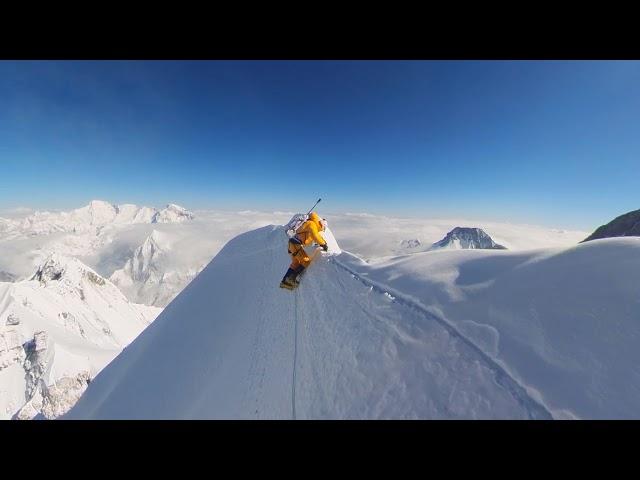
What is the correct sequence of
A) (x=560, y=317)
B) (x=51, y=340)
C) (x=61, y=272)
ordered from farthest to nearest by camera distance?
1. (x=61, y=272)
2. (x=51, y=340)
3. (x=560, y=317)

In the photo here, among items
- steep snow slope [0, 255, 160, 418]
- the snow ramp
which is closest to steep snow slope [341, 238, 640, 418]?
the snow ramp

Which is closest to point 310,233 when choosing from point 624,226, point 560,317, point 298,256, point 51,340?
point 298,256

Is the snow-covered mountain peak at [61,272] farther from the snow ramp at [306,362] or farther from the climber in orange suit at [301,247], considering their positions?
the climber in orange suit at [301,247]

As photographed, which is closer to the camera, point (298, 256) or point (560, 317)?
point (560, 317)

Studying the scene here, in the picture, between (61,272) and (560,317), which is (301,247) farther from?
(61,272)
